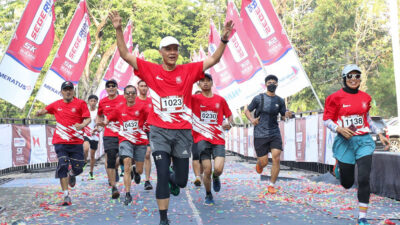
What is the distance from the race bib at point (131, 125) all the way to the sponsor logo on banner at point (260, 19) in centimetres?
664

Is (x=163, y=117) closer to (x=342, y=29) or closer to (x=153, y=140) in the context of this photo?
(x=153, y=140)

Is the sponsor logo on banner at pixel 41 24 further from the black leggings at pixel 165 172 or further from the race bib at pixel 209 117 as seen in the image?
the black leggings at pixel 165 172

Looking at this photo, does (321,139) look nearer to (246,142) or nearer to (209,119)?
(209,119)

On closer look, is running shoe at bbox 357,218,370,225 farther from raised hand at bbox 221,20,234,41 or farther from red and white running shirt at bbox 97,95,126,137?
red and white running shirt at bbox 97,95,126,137

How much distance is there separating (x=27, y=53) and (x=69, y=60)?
4.69 metres

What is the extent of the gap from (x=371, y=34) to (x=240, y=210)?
140 feet

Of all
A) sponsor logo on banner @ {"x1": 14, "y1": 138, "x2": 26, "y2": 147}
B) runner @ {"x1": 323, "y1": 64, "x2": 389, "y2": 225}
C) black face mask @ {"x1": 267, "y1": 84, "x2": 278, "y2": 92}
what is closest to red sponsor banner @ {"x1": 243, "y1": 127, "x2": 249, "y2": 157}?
sponsor logo on banner @ {"x1": 14, "y1": 138, "x2": 26, "y2": 147}

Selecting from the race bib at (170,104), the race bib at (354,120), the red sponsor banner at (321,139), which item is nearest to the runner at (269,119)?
the red sponsor banner at (321,139)

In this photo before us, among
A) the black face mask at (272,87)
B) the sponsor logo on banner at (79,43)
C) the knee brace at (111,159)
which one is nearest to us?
the knee brace at (111,159)

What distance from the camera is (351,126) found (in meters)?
7.50

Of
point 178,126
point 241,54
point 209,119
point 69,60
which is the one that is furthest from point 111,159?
point 241,54

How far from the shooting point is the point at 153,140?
686 cm

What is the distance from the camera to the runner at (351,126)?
7410mm

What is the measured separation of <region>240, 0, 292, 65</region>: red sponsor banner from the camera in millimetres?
15523
